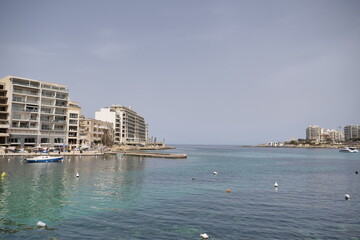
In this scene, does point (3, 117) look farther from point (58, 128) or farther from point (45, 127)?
point (58, 128)

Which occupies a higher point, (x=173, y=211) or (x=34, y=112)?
(x=34, y=112)

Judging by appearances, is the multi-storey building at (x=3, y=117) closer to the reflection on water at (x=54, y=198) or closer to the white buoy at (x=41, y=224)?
the reflection on water at (x=54, y=198)

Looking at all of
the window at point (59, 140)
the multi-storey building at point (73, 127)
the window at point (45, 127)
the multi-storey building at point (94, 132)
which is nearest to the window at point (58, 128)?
the window at point (45, 127)

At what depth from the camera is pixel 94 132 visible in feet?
494

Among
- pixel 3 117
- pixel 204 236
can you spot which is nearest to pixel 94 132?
pixel 3 117

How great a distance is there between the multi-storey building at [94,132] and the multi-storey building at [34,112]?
16.9m

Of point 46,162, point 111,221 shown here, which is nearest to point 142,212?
point 111,221

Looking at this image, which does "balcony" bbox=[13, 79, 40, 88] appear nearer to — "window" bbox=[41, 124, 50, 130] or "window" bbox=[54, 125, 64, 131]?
"window" bbox=[41, 124, 50, 130]

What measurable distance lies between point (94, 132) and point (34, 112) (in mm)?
42973

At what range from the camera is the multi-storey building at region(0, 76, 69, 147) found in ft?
342

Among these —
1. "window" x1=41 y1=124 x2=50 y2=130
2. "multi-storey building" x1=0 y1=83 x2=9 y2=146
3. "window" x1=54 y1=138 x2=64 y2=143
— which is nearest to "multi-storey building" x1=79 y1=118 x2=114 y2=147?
"window" x1=54 y1=138 x2=64 y2=143

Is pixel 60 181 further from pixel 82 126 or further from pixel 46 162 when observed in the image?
pixel 82 126

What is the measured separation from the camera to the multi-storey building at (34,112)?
342ft

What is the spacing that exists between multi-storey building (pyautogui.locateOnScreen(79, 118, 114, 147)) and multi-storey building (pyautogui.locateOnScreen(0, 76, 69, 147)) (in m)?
16.9
